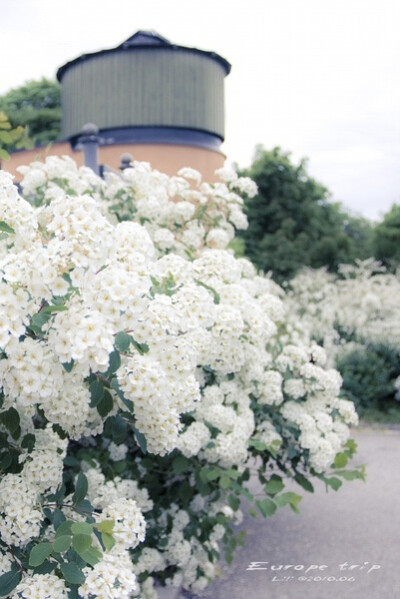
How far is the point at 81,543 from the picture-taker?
89.5 inches

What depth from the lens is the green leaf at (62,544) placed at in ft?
7.56

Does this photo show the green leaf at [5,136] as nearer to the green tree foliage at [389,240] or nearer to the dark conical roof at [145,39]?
the green tree foliage at [389,240]

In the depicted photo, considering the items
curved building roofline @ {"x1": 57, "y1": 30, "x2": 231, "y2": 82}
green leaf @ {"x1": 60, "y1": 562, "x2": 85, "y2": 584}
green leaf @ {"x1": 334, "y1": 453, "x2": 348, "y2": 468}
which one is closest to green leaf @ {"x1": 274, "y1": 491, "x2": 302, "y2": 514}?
green leaf @ {"x1": 334, "y1": 453, "x2": 348, "y2": 468}

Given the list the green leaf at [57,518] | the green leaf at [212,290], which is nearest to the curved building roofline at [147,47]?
the green leaf at [212,290]

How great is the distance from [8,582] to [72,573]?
273mm

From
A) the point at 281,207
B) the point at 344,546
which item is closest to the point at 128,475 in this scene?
the point at 344,546

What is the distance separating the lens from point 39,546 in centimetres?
235

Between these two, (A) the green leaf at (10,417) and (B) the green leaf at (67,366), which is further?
(A) the green leaf at (10,417)

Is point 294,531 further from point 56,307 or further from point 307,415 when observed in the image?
point 56,307

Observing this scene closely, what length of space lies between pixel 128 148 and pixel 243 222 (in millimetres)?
11961

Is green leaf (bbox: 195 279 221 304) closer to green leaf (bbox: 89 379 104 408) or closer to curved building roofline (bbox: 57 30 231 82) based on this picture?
green leaf (bbox: 89 379 104 408)

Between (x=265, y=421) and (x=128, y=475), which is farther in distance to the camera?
(x=265, y=421)

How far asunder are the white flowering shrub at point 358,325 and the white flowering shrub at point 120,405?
5.53 metres

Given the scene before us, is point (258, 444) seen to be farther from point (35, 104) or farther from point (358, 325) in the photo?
point (35, 104)
